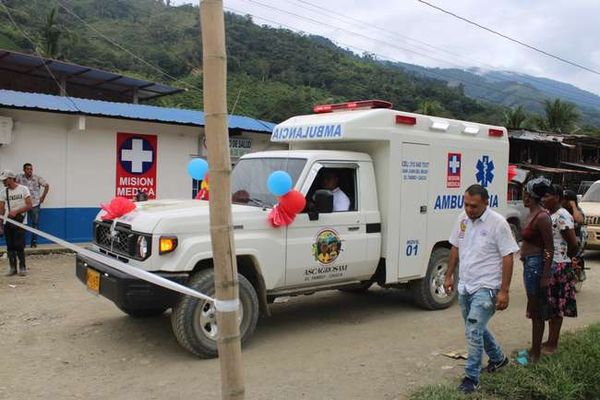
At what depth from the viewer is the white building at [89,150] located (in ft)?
36.3

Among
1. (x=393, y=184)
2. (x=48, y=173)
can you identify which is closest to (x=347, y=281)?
(x=393, y=184)

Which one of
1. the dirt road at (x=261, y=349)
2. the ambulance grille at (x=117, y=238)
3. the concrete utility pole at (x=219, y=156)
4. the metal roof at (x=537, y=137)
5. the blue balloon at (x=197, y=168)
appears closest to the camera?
the concrete utility pole at (x=219, y=156)

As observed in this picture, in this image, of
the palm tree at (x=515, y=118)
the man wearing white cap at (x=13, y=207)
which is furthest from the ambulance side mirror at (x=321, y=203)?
the palm tree at (x=515, y=118)

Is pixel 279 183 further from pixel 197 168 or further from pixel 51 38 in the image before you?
pixel 51 38

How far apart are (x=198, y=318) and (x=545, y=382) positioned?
2909 millimetres

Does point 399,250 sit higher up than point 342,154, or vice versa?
point 342,154

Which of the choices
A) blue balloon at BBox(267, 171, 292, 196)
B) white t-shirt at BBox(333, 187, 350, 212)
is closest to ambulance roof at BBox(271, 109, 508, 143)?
white t-shirt at BBox(333, 187, 350, 212)

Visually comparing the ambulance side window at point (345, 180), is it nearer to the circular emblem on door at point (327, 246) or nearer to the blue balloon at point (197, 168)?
the circular emblem on door at point (327, 246)

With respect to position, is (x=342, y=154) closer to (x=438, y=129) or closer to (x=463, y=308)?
→ (x=438, y=129)

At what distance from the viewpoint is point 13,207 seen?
334 inches

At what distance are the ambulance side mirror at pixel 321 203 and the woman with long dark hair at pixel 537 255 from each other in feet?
6.01

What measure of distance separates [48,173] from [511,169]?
882 cm

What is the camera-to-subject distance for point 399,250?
6578 mm

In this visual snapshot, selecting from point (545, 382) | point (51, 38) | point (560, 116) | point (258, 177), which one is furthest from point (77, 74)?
point (560, 116)
